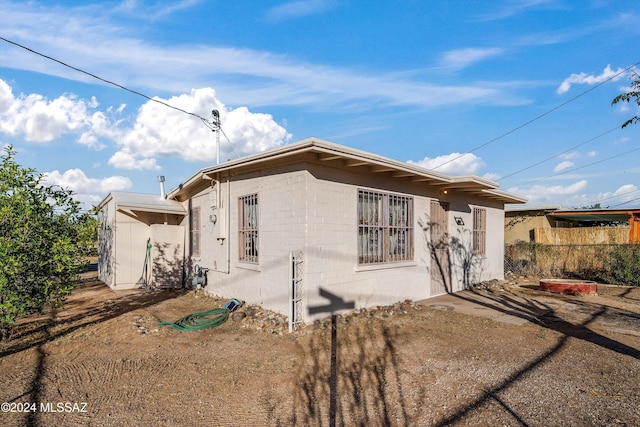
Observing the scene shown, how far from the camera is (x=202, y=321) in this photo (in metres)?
7.06

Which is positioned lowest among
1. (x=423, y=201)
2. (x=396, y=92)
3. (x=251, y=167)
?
(x=423, y=201)

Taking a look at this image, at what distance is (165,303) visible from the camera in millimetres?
9062

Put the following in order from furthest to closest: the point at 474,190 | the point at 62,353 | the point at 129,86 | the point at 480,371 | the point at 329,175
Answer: the point at 474,190 < the point at 129,86 < the point at 329,175 < the point at 62,353 < the point at 480,371

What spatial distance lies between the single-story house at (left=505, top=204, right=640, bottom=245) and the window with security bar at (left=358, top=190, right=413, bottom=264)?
10.4m

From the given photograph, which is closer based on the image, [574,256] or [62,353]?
[62,353]

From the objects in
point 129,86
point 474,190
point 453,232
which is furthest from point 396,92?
point 129,86

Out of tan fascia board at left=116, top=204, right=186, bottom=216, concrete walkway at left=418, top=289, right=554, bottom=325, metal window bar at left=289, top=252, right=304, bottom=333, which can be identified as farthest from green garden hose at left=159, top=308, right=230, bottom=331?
tan fascia board at left=116, top=204, right=186, bottom=216

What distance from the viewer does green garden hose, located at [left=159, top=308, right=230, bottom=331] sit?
6597 mm

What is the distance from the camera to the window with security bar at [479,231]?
11.9 meters

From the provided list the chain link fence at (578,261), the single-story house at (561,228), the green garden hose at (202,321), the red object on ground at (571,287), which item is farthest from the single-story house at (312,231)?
the single-story house at (561,228)

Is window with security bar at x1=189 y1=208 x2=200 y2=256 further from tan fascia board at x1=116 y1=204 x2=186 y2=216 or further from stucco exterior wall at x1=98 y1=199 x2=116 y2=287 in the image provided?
stucco exterior wall at x1=98 y1=199 x2=116 y2=287

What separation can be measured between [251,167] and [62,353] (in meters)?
4.53

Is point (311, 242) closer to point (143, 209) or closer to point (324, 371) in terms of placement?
point (324, 371)

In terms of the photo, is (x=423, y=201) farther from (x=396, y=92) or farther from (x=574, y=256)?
(x=574, y=256)
